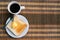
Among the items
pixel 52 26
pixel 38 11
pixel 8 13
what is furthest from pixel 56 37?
pixel 8 13

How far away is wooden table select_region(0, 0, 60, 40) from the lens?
34.2 inches

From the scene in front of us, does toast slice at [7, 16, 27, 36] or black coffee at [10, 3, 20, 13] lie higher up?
black coffee at [10, 3, 20, 13]

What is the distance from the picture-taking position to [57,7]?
0.90 meters

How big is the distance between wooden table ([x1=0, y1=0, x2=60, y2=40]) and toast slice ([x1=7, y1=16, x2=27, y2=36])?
4 cm

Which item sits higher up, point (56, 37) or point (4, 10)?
point (4, 10)

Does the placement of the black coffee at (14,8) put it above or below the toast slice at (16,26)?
above

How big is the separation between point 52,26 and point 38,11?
0.11 metres

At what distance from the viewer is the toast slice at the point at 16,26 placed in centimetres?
83

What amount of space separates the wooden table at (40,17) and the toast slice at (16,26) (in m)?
0.04

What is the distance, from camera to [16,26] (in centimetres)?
83

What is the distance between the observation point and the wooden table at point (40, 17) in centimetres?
87

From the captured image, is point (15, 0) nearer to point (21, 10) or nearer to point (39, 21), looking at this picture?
point (21, 10)

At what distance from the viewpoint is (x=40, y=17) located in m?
0.89

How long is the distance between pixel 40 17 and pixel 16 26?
14 centimetres
